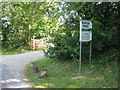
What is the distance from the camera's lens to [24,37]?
1438 centimetres

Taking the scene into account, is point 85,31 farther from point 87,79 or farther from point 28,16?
point 28,16

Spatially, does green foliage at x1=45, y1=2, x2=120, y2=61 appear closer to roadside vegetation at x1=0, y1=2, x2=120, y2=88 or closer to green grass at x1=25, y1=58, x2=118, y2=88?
roadside vegetation at x1=0, y1=2, x2=120, y2=88

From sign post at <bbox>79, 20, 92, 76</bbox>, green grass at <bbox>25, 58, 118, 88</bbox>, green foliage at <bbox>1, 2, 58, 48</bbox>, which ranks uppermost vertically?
green foliage at <bbox>1, 2, 58, 48</bbox>

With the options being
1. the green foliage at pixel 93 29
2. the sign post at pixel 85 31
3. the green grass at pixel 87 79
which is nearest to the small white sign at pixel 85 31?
the sign post at pixel 85 31

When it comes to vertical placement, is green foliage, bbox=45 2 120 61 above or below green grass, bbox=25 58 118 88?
above

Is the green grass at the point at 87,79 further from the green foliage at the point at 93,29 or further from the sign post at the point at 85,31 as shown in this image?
the sign post at the point at 85,31

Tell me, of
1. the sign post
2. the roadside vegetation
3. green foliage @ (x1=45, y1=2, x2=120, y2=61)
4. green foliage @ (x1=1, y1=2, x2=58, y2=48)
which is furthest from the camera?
green foliage @ (x1=1, y1=2, x2=58, y2=48)

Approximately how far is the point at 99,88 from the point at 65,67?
2.60m

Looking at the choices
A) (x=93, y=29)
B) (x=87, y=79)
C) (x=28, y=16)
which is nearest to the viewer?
(x=87, y=79)

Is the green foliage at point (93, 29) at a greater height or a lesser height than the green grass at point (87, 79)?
greater

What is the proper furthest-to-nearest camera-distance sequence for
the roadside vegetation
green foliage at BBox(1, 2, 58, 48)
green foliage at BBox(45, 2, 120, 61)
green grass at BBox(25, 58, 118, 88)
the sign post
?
green foliage at BBox(1, 2, 58, 48) → green foliage at BBox(45, 2, 120, 61) → the sign post → the roadside vegetation → green grass at BBox(25, 58, 118, 88)

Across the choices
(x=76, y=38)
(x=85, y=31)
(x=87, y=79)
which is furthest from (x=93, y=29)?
(x=87, y=79)

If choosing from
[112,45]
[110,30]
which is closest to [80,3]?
[110,30]

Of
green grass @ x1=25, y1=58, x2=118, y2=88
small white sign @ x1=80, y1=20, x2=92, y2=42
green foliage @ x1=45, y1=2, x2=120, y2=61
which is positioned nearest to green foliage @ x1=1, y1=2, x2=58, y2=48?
green foliage @ x1=45, y1=2, x2=120, y2=61
